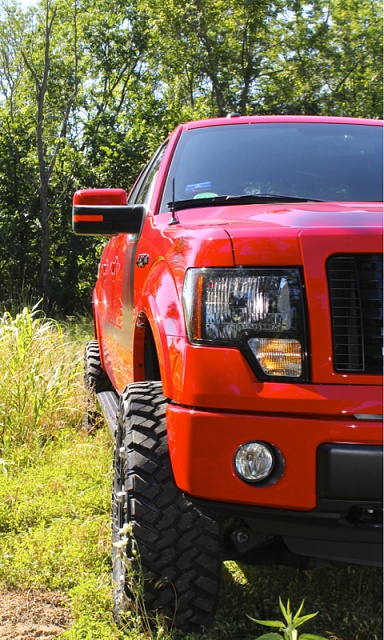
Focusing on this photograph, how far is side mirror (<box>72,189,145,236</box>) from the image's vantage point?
10.0ft

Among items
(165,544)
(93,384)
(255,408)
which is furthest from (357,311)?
(93,384)

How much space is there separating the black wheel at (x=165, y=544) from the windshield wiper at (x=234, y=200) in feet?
3.33

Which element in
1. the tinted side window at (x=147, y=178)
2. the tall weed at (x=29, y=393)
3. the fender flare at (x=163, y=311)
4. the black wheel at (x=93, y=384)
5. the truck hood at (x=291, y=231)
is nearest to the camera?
the truck hood at (x=291, y=231)

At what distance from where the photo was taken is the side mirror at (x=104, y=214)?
3053 mm

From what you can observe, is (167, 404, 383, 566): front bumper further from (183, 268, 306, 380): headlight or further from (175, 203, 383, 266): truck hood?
(175, 203, 383, 266): truck hood

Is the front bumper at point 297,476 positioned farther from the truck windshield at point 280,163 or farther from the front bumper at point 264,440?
the truck windshield at point 280,163

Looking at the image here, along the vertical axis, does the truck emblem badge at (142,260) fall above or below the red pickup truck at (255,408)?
above

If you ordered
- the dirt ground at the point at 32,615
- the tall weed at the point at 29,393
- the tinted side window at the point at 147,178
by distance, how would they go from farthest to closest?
the tall weed at the point at 29,393, the tinted side window at the point at 147,178, the dirt ground at the point at 32,615

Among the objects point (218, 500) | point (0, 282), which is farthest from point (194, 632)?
point (0, 282)

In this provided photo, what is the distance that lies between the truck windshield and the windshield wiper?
13 millimetres

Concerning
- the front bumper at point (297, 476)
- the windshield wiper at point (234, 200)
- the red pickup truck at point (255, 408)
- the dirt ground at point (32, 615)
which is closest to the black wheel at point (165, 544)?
the red pickup truck at point (255, 408)

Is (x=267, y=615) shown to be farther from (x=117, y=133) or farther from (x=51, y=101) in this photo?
(x=51, y=101)

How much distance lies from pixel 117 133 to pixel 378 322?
13428mm

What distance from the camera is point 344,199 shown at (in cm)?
299
